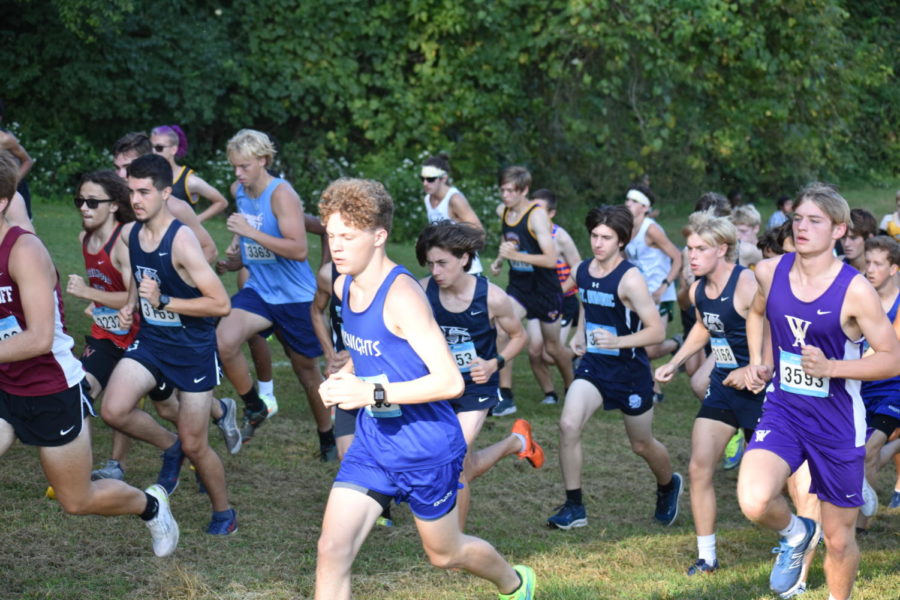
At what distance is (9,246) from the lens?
15.4ft

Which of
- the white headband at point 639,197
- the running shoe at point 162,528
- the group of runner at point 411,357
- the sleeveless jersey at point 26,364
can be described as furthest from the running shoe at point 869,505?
the white headband at point 639,197

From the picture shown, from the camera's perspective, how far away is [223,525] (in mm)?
6199

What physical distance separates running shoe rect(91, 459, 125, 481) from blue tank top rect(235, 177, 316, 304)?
1575 millimetres

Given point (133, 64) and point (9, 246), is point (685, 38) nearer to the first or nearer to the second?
point (133, 64)

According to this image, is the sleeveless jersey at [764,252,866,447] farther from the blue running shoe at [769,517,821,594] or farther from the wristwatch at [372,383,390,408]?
the wristwatch at [372,383,390,408]

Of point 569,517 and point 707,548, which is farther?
point 569,517

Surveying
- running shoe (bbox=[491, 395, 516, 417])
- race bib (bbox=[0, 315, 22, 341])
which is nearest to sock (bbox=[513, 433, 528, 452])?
running shoe (bbox=[491, 395, 516, 417])

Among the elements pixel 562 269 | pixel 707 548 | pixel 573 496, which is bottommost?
pixel 573 496

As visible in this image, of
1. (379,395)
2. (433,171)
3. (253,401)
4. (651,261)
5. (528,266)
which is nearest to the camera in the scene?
(379,395)

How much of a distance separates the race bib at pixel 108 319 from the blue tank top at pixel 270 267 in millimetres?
1303

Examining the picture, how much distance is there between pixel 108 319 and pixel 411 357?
308 centimetres

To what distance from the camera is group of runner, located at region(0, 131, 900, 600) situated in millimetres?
4320

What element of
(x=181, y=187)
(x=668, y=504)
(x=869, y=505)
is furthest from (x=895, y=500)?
(x=181, y=187)

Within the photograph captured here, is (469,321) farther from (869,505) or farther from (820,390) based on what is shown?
(869,505)
